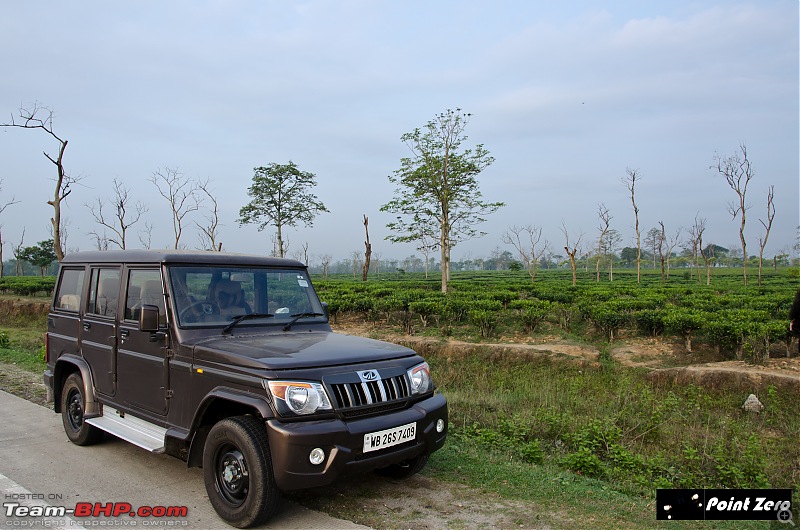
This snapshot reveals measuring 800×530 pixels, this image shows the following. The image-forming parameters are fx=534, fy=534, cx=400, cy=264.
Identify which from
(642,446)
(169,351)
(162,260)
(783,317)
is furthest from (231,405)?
(783,317)

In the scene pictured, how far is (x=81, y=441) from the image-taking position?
17.5 feet

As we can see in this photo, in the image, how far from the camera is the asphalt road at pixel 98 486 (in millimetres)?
3719

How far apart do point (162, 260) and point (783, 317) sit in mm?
14273

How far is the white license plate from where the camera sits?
11.7 feet

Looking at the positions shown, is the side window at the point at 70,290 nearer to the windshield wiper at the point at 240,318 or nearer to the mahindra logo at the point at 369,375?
the windshield wiper at the point at 240,318

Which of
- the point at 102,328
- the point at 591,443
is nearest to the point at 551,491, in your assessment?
the point at 591,443

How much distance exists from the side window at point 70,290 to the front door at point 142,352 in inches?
44.7

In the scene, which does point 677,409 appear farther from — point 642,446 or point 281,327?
point 281,327

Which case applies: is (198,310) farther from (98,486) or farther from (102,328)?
(98,486)

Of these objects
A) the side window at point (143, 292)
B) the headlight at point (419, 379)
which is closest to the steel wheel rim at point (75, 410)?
the side window at point (143, 292)

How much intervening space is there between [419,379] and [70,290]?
418cm

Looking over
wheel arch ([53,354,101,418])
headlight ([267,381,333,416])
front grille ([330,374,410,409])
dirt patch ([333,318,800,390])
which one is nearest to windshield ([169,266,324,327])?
headlight ([267,381,333,416])

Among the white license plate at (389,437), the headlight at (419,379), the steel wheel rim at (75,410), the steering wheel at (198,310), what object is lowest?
the steel wheel rim at (75,410)

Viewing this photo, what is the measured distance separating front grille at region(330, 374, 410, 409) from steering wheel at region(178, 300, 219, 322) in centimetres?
148
